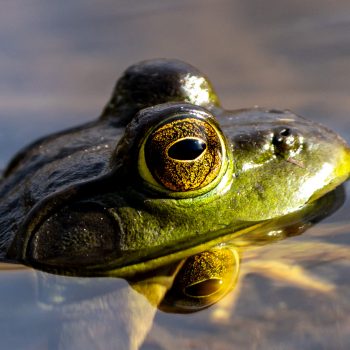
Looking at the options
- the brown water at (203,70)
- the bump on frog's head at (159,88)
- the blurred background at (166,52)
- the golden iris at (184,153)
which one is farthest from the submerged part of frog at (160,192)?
the blurred background at (166,52)

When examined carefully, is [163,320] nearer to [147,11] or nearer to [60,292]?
[60,292]

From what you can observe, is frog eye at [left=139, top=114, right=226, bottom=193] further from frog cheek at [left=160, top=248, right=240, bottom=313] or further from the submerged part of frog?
frog cheek at [left=160, top=248, right=240, bottom=313]

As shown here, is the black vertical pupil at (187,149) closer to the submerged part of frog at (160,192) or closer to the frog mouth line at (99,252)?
the submerged part of frog at (160,192)

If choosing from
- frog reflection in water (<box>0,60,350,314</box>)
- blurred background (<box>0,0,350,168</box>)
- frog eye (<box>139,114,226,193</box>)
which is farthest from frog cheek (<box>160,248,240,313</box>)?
blurred background (<box>0,0,350,168</box>)

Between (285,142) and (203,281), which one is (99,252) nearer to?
(203,281)

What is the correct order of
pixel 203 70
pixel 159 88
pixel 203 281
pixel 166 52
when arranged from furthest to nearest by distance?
pixel 166 52
pixel 203 70
pixel 159 88
pixel 203 281

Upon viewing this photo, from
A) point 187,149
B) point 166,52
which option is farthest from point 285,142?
point 166,52

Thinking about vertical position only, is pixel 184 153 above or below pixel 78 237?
above
